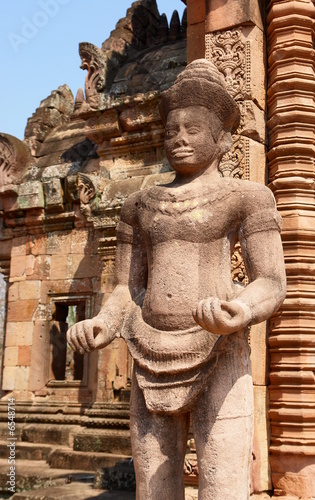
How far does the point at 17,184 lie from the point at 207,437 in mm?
10195

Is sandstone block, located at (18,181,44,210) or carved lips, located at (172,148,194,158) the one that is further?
sandstone block, located at (18,181,44,210)

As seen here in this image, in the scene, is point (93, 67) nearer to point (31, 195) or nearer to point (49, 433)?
point (31, 195)

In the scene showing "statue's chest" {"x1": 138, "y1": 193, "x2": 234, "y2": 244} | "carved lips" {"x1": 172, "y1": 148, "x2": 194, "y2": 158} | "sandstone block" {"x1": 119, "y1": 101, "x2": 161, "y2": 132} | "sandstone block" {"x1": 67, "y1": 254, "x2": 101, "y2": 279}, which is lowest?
"statue's chest" {"x1": 138, "y1": 193, "x2": 234, "y2": 244}

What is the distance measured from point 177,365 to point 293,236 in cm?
209

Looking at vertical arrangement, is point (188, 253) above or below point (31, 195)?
below

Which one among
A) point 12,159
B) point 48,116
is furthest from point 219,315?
point 48,116

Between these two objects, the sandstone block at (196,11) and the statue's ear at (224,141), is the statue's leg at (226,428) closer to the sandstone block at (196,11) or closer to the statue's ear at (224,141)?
the statue's ear at (224,141)

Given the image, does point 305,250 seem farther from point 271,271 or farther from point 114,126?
point 114,126

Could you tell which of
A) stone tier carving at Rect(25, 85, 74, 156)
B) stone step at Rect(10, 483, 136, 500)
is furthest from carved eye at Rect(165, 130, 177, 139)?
stone tier carving at Rect(25, 85, 74, 156)

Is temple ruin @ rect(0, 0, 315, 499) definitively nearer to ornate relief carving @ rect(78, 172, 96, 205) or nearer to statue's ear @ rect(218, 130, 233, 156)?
ornate relief carving @ rect(78, 172, 96, 205)

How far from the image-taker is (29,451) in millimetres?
9977

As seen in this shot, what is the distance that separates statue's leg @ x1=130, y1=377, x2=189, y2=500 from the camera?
305 centimetres

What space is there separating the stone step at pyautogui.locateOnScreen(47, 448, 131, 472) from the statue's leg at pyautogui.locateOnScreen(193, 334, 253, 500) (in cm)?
560

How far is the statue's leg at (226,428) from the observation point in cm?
291
